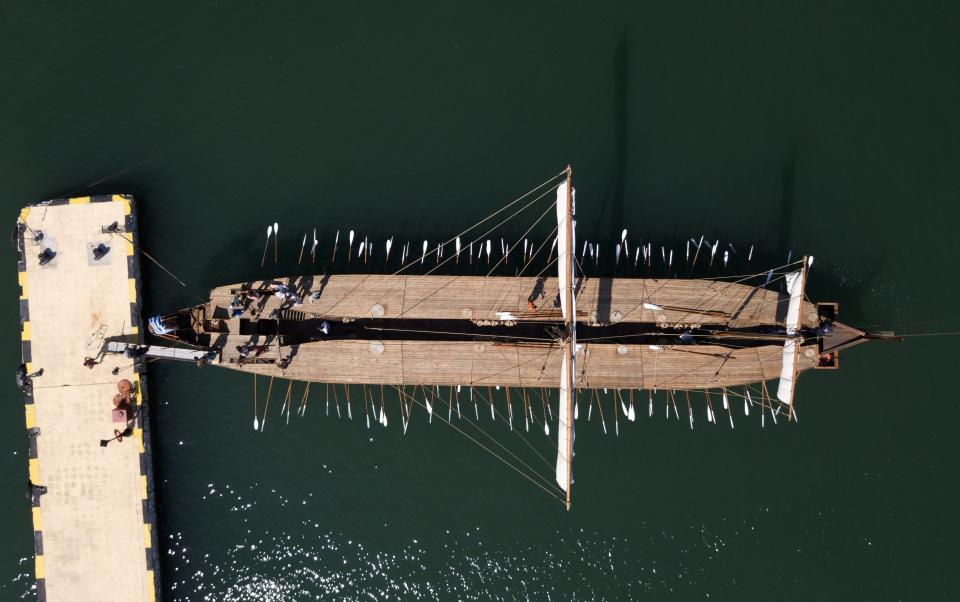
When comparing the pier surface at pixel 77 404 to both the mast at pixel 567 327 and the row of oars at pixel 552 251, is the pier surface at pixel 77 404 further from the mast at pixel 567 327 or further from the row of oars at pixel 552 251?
the mast at pixel 567 327

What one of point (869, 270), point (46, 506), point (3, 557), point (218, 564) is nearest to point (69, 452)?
point (46, 506)

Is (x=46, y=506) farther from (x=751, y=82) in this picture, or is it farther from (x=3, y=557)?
(x=751, y=82)

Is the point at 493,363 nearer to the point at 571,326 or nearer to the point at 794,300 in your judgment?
the point at 571,326

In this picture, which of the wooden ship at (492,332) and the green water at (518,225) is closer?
the wooden ship at (492,332)

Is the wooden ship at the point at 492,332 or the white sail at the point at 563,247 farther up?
the white sail at the point at 563,247

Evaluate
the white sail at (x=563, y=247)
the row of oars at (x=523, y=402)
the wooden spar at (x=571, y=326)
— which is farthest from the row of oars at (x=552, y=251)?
the row of oars at (x=523, y=402)

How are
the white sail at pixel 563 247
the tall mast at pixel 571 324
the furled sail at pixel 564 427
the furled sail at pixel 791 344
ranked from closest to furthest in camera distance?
the tall mast at pixel 571 324
the white sail at pixel 563 247
the furled sail at pixel 564 427
the furled sail at pixel 791 344

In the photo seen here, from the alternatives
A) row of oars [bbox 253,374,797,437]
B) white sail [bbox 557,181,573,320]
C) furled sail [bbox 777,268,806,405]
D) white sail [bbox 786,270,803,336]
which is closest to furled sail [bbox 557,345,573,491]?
white sail [bbox 557,181,573,320]
